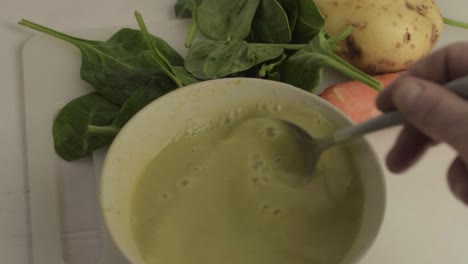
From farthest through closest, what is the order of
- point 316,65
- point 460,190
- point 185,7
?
point 185,7 < point 316,65 < point 460,190

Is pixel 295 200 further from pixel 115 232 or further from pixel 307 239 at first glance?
pixel 115 232

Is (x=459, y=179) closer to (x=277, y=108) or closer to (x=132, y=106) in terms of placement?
(x=277, y=108)

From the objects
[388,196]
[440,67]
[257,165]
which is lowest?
[388,196]

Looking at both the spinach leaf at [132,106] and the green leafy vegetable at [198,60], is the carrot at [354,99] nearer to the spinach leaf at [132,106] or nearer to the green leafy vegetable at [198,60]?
the green leafy vegetable at [198,60]

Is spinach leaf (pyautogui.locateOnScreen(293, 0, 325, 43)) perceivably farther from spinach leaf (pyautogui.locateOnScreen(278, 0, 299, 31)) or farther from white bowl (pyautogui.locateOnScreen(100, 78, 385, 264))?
white bowl (pyautogui.locateOnScreen(100, 78, 385, 264))

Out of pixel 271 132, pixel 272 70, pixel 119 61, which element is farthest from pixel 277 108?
pixel 119 61

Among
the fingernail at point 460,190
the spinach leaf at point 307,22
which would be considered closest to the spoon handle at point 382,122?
the fingernail at point 460,190

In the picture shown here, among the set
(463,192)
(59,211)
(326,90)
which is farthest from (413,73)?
(59,211)

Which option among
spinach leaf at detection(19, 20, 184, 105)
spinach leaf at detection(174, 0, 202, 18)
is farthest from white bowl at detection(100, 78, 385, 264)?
spinach leaf at detection(174, 0, 202, 18)

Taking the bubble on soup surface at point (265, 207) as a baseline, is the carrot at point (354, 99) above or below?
below
